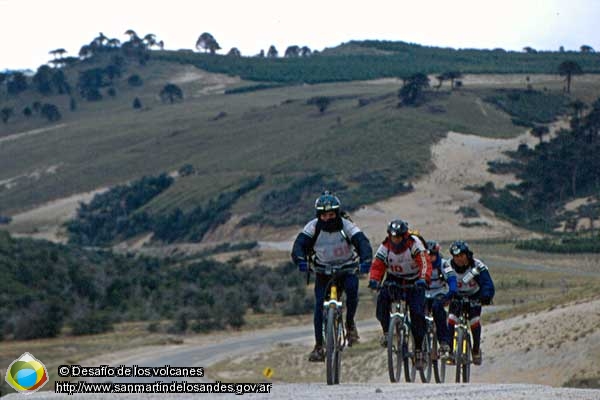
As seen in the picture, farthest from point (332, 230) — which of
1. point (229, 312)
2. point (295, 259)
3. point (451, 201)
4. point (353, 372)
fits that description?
point (451, 201)

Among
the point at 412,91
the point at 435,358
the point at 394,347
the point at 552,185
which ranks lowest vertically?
the point at 552,185

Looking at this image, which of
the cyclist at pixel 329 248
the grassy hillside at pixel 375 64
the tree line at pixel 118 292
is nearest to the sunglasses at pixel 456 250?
the cyclist at pixel 329 248

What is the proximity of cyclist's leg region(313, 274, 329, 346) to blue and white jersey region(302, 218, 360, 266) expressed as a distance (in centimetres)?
21

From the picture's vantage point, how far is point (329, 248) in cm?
1426

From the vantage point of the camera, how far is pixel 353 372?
3130 centimetres

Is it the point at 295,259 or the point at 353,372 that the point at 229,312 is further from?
the point at 295,259

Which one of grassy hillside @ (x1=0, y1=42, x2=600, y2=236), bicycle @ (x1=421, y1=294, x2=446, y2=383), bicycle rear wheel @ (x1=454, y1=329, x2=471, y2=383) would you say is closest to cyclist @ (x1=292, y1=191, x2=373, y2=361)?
bicycle @ (x1=421, y1=294, x2=446, y2=383)

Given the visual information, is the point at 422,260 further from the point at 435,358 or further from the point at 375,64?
the point at 375,64

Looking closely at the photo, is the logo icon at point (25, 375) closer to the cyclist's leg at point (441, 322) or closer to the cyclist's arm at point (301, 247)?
the cyclist's arm at point (301, 247)

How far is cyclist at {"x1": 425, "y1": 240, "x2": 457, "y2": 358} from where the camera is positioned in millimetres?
17125

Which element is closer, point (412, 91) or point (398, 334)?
point (398, 334)

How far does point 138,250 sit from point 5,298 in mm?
41127

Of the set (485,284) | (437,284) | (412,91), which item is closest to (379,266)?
(485,284)

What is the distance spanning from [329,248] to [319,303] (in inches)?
25.9
